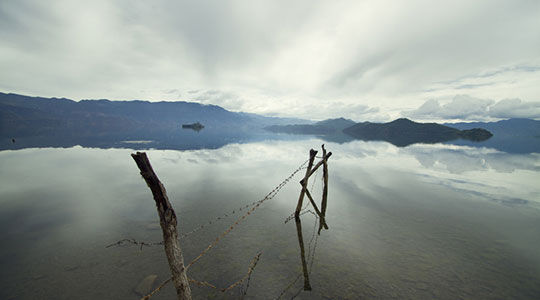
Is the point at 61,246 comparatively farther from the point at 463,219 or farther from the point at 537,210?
the point at 537,210

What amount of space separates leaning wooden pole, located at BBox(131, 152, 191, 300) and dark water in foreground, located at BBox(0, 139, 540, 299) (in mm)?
5683

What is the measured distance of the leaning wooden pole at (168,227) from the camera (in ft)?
17.7

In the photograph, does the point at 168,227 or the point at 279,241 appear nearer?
the point at 168,227

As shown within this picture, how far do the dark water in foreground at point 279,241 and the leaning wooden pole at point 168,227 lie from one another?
5683mm

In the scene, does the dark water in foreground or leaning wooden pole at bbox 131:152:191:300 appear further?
the dark water in foreground

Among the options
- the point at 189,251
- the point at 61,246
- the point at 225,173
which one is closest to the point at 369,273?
the point at 189,251

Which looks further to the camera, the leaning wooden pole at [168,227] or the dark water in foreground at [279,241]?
the dark water in foreground at [279,241]

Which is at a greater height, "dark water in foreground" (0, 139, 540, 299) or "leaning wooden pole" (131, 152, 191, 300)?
"leaning wooden pole" (131, 152, 191, 300)

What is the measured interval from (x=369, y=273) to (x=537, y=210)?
25.3m

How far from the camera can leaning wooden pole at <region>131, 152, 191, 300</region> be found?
5410 millimetres

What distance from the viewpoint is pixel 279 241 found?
15297mm

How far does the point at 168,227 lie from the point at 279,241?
1105 cm

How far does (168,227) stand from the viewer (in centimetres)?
585

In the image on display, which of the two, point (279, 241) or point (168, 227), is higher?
point (168, 227)
